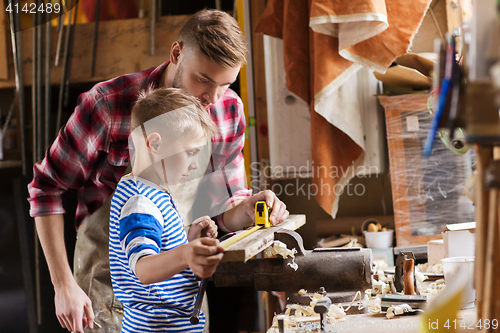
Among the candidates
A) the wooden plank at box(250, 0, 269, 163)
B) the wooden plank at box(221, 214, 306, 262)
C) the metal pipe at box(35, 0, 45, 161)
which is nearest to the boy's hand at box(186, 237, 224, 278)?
the wooden plank at box(221, 214, 306, 262)

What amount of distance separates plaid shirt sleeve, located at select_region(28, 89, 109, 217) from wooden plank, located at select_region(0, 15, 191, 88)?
80cm

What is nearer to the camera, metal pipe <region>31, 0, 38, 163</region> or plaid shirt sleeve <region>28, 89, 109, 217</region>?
plaid shirt sleeve <region>28, 89, 109, 217</region>

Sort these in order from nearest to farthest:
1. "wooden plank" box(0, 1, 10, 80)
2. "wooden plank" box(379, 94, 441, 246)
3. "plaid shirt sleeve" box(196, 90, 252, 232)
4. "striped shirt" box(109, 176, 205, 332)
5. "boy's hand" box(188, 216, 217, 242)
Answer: "striped shirt" box(109, 176, 205, 332) < "boy's hand" box(188, 216, 217, 242) < "plaid shirt sleeve" box(196, 90, 252, 232) < "wooden plank" box(379, 94, 441, 246) < "wooden plank" box(0, 1, 10, 80)

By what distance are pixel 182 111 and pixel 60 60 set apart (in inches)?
51.6

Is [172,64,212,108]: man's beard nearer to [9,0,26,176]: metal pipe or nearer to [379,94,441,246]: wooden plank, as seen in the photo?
[379,94,441,246]: wooden plank

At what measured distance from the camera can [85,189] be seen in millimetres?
1154

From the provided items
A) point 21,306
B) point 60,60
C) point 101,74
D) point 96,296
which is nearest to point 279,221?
point 96,296

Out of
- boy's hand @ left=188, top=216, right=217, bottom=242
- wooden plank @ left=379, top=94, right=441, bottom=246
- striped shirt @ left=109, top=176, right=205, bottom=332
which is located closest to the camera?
striped shirt @ left=109, top=176, right=205, bottom=332

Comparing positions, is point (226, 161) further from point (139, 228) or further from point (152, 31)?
point (152, 31)

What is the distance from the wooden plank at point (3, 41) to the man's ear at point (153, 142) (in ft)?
Answer: 4.41

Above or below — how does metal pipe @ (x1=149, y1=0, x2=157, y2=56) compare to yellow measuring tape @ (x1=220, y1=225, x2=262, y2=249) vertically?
above

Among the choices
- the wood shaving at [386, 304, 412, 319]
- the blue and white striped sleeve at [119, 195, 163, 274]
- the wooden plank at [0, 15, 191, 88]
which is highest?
the wooden plank at [0, 15, 191, 88]

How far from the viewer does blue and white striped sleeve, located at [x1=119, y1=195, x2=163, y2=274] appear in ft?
2.17

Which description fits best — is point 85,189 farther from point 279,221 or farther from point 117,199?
point 279,221
